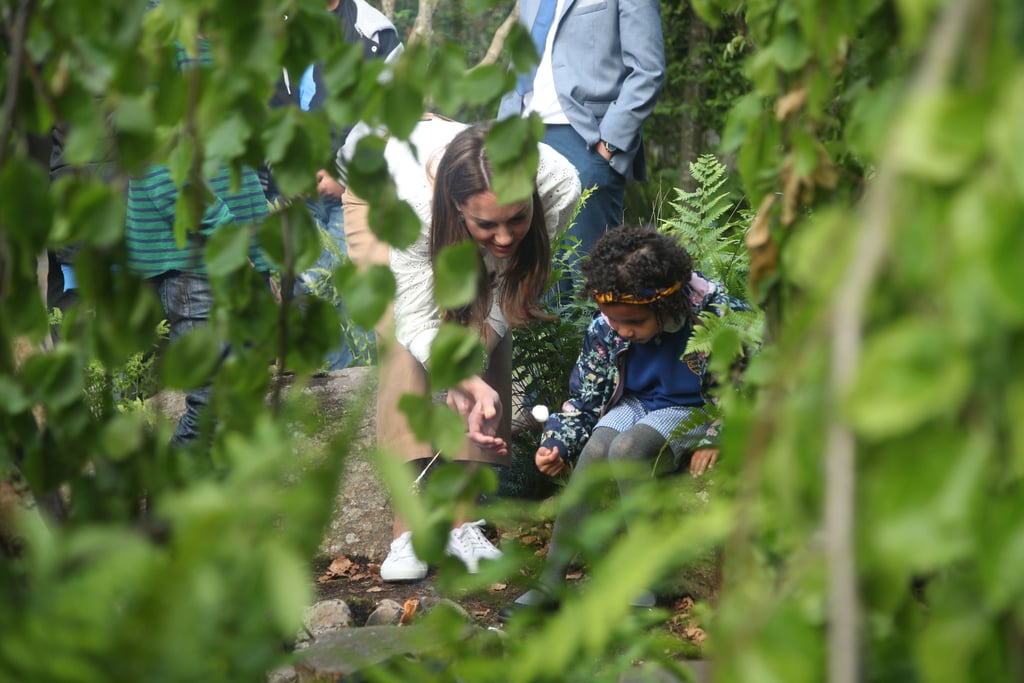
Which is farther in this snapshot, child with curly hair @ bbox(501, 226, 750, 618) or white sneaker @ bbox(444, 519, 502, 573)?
white sneaker @ bbox(444, 519, 502, 573)

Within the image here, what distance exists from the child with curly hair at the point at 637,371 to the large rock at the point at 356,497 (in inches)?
31.4

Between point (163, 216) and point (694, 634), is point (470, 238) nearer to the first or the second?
point (163, 216)

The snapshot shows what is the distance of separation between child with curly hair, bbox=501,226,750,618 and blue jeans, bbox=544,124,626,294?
81 cm

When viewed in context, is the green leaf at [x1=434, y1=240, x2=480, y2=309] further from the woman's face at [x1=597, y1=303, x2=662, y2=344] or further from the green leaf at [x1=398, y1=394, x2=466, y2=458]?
the woman's face at [x1=597, y1=303, x2=662, y2=344]

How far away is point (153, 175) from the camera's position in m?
3.62

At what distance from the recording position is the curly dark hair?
11.3ft

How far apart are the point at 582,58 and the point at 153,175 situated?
1.88m

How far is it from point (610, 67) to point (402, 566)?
2266mm

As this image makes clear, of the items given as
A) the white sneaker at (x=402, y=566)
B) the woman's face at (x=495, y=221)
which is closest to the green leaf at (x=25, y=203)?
the woman's face at (x=495, y=221)

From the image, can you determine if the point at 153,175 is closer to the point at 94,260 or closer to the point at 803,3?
the point at 94,260

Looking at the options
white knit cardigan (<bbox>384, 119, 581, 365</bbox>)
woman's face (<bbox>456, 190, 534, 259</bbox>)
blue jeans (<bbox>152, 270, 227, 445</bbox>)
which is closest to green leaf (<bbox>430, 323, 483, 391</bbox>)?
woman's face (<bbox>456, 190, 534, 259</bbox>)

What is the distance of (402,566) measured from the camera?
3732 mm

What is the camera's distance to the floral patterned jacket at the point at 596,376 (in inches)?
143

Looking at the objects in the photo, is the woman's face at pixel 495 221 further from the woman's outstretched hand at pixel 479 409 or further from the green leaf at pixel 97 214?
the green leaf at pixel 97 214
